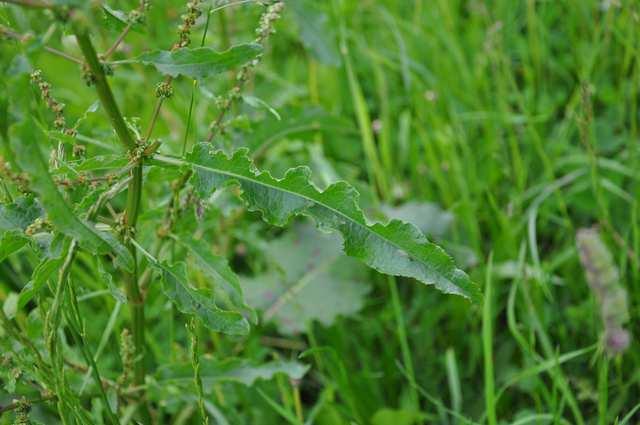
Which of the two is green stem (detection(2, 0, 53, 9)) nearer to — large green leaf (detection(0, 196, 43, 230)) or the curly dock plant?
the curly dock plant

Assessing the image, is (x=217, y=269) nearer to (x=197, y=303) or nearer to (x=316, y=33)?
(x=197, y=303)

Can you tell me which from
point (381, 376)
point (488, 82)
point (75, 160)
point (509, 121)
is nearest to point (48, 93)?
point (75, 160)

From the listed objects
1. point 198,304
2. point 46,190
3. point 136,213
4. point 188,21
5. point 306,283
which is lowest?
point 306,283

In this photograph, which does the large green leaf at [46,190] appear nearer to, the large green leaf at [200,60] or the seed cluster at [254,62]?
the large green leaf at [200,60]

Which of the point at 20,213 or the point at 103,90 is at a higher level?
the point at 103,90

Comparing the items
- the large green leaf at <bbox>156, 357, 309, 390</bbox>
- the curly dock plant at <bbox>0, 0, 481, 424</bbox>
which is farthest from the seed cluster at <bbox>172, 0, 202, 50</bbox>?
the large green leaf at <bbox>156, 357, 309, 390</bbox>

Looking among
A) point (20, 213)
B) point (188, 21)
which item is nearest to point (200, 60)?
point (188, 21)
